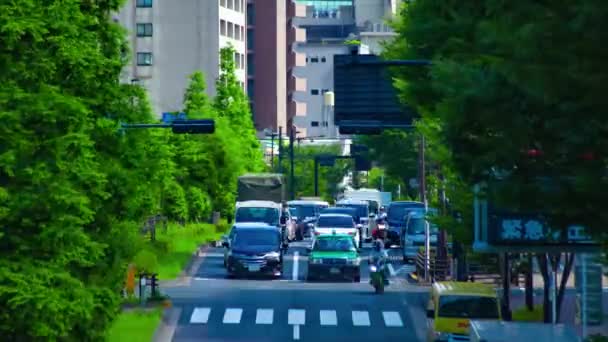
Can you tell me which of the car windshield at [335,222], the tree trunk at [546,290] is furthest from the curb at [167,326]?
the car windshield at [335,222]

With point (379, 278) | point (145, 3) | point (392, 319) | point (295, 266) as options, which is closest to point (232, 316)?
point (392, 319)

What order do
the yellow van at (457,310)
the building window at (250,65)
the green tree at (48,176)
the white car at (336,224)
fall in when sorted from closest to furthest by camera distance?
the green tree at (48,176) < the yellow van at (457,310) < the white car at (336,224) < the building window at (250,65)

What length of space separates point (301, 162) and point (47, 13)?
109185mm

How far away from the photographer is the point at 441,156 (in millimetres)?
32781

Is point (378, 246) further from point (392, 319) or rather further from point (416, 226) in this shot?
point (392, 319)

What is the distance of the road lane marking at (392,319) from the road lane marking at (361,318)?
46cm

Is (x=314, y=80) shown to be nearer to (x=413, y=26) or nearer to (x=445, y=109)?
(x=413, y=26)

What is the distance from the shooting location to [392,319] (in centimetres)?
3966

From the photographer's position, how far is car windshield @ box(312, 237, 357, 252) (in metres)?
50.9

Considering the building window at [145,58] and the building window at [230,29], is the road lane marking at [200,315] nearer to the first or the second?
the building window at [145,58]

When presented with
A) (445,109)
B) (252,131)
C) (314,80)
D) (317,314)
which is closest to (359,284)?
(317,314)

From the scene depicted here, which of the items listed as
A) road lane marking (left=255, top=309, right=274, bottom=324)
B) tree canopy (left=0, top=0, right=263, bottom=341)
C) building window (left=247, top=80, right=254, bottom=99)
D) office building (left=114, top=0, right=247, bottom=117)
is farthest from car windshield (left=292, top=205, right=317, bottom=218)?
building window (left=247, top=80, right=254, bottom=99)

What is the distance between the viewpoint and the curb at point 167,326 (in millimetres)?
34709

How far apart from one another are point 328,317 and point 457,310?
28.7ft
